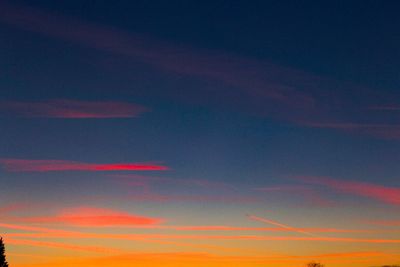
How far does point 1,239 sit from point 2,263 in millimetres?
4143

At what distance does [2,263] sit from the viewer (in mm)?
135375

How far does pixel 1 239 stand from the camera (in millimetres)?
137250
